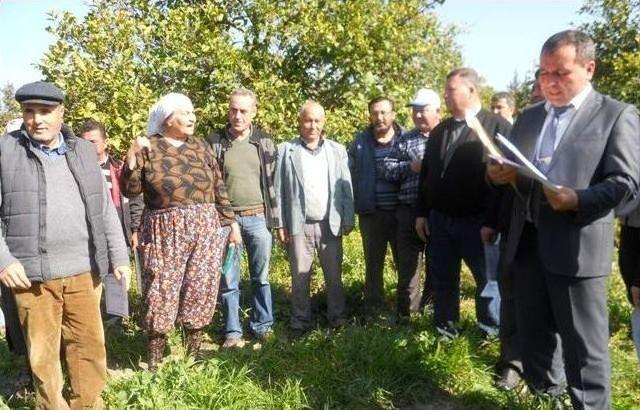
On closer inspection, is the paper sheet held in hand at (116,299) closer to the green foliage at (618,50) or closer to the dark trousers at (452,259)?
the dark trousers at (452,259)

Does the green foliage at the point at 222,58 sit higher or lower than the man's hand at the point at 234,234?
higher

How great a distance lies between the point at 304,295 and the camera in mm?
5043

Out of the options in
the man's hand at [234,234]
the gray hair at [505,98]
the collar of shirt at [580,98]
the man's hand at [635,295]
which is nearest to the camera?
the collar of shirt at [580,98]

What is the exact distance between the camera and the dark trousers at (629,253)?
304cm

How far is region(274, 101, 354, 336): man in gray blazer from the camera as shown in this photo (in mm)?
4875

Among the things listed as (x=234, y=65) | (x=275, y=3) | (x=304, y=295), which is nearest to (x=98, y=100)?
(x=234, y=65)

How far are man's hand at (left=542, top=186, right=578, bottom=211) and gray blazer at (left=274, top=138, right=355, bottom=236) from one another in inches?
97.9

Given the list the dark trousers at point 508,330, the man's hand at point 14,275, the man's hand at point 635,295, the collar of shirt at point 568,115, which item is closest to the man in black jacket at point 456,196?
the dark trousers at point 508,330

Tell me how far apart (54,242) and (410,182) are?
2.85 metres

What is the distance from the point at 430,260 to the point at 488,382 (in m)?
0.96

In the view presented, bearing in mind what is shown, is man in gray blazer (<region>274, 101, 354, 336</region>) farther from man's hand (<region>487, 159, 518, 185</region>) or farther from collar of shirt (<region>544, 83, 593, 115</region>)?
collar of shirt (<region>544, 83, 593, 115</region>)

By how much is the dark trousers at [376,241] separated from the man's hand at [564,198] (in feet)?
8.05

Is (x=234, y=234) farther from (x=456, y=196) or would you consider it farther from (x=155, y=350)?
(x=456, y=196)

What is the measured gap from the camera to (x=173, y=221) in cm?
391
